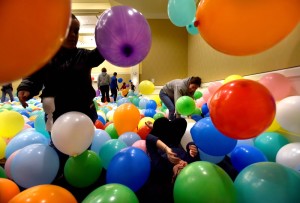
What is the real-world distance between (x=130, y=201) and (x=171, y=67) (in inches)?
273

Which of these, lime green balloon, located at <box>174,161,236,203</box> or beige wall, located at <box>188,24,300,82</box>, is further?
beige wall, located at <box>188,24,300,82</box>

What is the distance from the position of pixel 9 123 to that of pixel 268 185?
2339mm

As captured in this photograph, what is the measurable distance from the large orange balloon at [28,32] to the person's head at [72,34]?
817 millimetres

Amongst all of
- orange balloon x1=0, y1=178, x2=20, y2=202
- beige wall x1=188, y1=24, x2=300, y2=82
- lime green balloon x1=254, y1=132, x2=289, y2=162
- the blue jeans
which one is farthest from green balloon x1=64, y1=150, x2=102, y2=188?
the blue jeans

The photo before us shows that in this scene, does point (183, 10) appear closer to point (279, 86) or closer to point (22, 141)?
point (279, 86)

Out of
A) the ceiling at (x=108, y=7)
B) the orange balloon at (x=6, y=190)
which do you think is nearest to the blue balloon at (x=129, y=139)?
the orange balloon at (x=6, y=190)

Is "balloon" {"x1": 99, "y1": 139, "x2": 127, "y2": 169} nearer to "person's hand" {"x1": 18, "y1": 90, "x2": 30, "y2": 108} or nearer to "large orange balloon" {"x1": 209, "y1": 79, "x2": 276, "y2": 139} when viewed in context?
"person's hand" {"x1": 18, "y1": 90, "x2": 30, "y2": 108}

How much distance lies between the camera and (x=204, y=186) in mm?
1045

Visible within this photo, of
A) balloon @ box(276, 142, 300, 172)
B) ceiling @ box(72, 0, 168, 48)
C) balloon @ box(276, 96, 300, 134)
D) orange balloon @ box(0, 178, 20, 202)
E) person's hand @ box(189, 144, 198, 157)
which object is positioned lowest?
person's hand @ box(189, 144, 198, 157)

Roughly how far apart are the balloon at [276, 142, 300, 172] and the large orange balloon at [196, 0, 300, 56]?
2.84 ft

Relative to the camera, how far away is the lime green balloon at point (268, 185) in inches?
40.4

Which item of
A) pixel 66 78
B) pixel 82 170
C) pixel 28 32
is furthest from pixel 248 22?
pixel 82 170

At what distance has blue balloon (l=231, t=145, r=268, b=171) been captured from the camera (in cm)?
159

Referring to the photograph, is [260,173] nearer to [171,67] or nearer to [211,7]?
[211,7]
